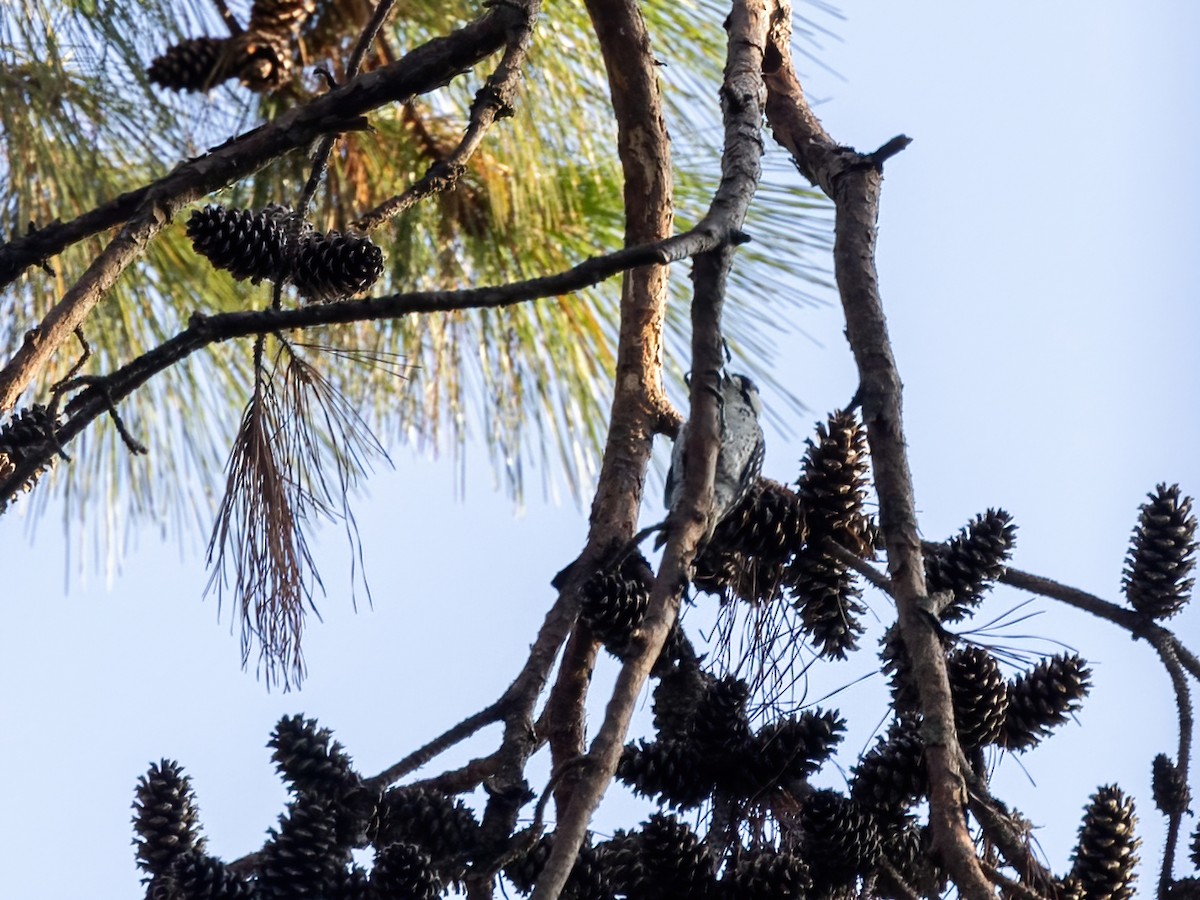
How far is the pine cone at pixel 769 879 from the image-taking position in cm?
76

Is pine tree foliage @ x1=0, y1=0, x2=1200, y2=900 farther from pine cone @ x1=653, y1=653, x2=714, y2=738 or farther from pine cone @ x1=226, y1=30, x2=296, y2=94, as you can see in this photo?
pine cone @ x1=226, y1=30, x2=296, y2=94

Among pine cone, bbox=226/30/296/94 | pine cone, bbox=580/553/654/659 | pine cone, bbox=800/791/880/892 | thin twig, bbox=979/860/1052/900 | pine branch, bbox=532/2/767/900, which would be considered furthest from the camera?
pine cone, bbox=226/30/296/94

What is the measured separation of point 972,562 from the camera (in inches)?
33.3

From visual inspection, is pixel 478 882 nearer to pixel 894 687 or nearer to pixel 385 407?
pixel 894 687

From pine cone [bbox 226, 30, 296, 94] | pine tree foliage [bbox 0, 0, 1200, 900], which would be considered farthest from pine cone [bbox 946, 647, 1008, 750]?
pine cone [bbox 226, 30, 296, 94]

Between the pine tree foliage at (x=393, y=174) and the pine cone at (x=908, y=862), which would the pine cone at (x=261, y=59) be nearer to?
the pine tree foliage at (x=393, y=174)

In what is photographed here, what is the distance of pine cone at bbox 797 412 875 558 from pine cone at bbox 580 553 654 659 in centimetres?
13

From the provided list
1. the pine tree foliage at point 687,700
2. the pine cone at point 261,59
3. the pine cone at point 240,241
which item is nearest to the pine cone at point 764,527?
the pine tree foliage at point 687,700

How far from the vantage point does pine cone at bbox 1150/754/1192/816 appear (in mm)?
809

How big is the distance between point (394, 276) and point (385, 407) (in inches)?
A: 16.3

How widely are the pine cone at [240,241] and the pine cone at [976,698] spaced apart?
50cm

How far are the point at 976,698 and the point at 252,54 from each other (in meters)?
1.43

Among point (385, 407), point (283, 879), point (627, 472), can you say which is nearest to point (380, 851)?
point (283, 879)

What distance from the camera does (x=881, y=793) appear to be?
77cm
